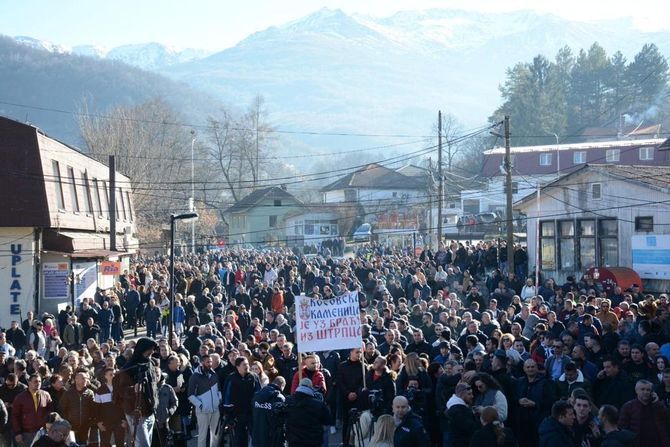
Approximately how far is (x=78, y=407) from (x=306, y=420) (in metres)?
3.85

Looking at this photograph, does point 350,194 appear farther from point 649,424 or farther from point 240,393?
point 649,424

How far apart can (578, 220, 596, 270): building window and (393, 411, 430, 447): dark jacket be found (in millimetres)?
27019

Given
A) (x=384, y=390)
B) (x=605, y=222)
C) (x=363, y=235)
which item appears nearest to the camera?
(x=384, y=390)

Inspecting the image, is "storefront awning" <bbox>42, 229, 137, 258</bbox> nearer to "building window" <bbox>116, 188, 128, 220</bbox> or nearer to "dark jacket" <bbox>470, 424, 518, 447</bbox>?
"building window" <bbox>116, 188, 128, 220</bbox>

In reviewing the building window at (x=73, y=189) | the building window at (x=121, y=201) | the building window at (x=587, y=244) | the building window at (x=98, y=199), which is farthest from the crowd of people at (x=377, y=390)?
the building window at (x=121, y=201)

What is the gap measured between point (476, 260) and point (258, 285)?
11.1 metres

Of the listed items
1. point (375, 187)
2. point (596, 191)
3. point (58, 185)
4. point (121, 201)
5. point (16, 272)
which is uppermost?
point (375, 187)

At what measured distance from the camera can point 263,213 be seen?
86.9 m

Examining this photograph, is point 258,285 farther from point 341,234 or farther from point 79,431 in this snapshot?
point 341,234

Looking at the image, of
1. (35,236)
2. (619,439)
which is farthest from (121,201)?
(619,439)

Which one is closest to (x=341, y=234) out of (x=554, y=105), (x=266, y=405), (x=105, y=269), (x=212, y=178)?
(x=212, y=178)

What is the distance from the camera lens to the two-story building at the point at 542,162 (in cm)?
7512

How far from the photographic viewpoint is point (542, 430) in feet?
31.8

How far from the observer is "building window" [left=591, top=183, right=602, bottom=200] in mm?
35406
